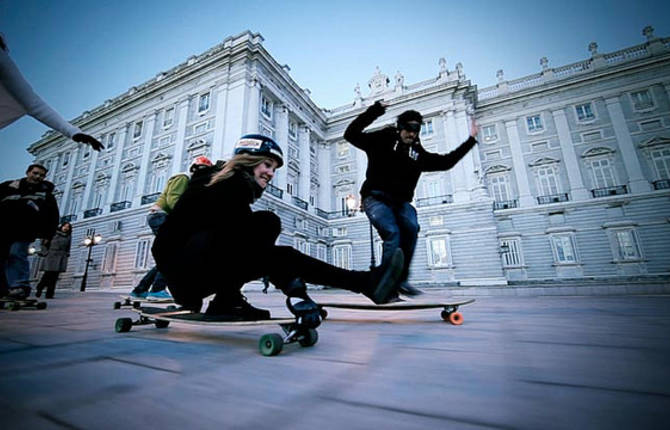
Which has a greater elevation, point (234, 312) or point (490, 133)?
point (490, 133)

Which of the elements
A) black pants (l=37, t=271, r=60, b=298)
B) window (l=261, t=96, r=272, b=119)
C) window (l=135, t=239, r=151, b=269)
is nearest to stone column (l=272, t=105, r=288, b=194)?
window (l=261, t=96, r=272, b=119)

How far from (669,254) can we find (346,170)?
62.0ft

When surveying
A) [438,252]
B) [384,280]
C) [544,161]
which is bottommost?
[384,280]

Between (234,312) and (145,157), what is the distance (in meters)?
19.8

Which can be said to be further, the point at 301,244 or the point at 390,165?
the point at 301,244

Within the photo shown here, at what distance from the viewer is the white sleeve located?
5.06ft

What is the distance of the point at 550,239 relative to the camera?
53.4 ft

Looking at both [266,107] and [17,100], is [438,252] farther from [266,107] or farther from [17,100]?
[17,100]

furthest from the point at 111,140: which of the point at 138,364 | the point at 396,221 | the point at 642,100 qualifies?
the point at 642,100

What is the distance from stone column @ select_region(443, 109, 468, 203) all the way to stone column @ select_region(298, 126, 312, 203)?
955 cm

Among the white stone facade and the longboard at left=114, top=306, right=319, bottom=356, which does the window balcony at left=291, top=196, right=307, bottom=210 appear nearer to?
the white stone facade

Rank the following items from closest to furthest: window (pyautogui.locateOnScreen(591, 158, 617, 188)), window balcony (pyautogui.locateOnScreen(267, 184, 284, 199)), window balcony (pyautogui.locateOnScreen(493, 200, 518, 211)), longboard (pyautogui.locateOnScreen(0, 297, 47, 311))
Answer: longboard (pyautogui.locateOnScreen(0, 297, 47, 311))
window balcony (pyautogui.locateOnScreen(267, 184, 284, 199))
window (pyautogui.locateOnScreen(591, 158, 617, 188))
window balcony (pyautogui.locateOnScreen(493, 200, 518, 211))

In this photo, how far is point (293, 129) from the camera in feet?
65.1

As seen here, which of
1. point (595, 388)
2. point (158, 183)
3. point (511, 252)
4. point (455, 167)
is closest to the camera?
point (595, 388)
